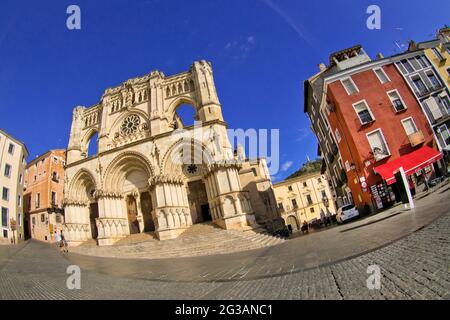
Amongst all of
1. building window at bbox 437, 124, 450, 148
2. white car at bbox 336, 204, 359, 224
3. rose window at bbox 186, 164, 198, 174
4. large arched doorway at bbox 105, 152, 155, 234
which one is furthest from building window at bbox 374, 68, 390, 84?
large arched doorway at bbox 105, 152, 155, 234

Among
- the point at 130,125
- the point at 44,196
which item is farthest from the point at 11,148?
the point at 130,125

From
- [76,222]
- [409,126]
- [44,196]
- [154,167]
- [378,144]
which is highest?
[44,196]

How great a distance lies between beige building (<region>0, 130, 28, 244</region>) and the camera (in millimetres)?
23750

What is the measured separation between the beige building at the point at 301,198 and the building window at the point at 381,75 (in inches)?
1035

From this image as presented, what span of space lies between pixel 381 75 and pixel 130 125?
25314 millimetres

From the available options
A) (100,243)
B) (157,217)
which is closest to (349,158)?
(157,217)

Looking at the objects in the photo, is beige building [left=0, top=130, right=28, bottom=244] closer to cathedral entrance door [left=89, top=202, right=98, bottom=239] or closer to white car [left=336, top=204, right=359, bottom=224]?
cathedral entrance door [left=89, top=202, right=98, bottom=239]

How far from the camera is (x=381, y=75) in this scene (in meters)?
19.6

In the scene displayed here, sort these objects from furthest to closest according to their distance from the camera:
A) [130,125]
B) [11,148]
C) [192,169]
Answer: [11,148]
[130,125]
[192,169]

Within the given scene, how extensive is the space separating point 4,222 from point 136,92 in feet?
63.2

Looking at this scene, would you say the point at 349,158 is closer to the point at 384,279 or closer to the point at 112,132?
the point at 384,279

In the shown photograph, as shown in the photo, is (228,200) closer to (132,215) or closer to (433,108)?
(132,215)
